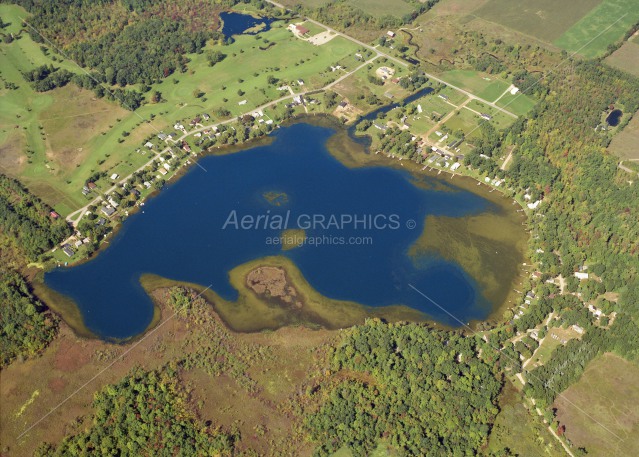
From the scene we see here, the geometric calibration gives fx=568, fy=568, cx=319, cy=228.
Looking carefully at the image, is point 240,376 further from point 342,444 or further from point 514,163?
point 514,163

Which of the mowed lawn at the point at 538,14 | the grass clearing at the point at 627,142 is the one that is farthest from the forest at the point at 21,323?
the mowed lawn at the point at 538,14

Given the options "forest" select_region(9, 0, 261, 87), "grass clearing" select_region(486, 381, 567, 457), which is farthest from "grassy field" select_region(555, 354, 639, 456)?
"forest" select_region(9, 0, 261, 87)

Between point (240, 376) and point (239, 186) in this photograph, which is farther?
point (239, 186)

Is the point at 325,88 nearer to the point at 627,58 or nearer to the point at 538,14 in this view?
the point at 538,14

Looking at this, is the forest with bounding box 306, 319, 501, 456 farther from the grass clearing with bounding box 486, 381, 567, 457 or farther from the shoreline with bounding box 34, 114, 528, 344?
the shoreline with bounding box 34, 114, 528, 344

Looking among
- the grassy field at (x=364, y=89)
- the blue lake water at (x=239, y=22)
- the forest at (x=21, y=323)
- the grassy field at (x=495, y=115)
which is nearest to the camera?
the forest at (x=21, y=323)

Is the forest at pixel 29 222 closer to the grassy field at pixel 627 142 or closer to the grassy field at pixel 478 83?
the grassy field at pixel 478 83

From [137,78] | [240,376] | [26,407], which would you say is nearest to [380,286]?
[240,376]
